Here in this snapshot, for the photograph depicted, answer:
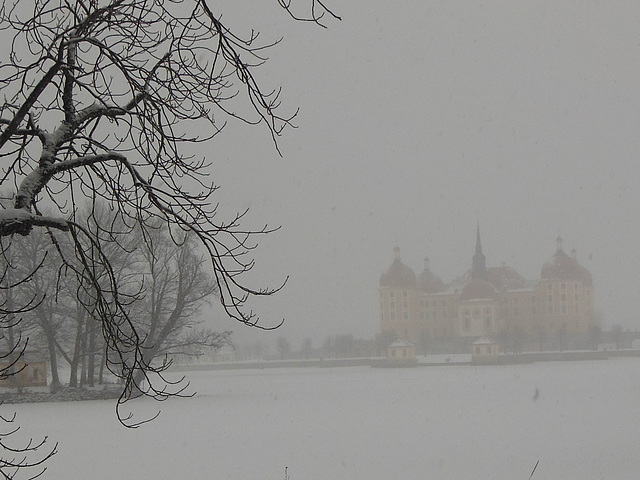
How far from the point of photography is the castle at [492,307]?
99.0 metres

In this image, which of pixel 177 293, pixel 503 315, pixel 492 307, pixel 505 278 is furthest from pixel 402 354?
pixel 177 293

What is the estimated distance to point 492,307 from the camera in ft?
335

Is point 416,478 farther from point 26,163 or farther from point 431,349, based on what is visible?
point 431,349

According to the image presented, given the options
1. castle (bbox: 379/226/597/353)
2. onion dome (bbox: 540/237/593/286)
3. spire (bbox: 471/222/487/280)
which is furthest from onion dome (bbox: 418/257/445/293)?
onion dome (bbox: 540/237/593/286)

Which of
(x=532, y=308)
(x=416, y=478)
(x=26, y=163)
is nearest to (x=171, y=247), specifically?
(x=416, y=478)

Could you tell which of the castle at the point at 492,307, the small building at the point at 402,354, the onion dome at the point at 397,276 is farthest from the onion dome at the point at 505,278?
the small building at the point at 402,354

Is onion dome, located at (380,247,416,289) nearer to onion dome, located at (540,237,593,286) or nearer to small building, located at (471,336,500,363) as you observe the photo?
onion dome, located at (540,237,593,286)

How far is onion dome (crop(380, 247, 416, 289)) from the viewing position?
112 metres

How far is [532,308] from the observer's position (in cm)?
10556

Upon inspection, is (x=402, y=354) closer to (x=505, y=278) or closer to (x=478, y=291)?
(x=478, y=291)

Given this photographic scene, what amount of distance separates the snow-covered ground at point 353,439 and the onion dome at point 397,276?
83437mm

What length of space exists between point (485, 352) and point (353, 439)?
6103 centimetres

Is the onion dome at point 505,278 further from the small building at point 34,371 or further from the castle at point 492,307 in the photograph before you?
the small building at point 34,371

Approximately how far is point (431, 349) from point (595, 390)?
71214 millimetres
